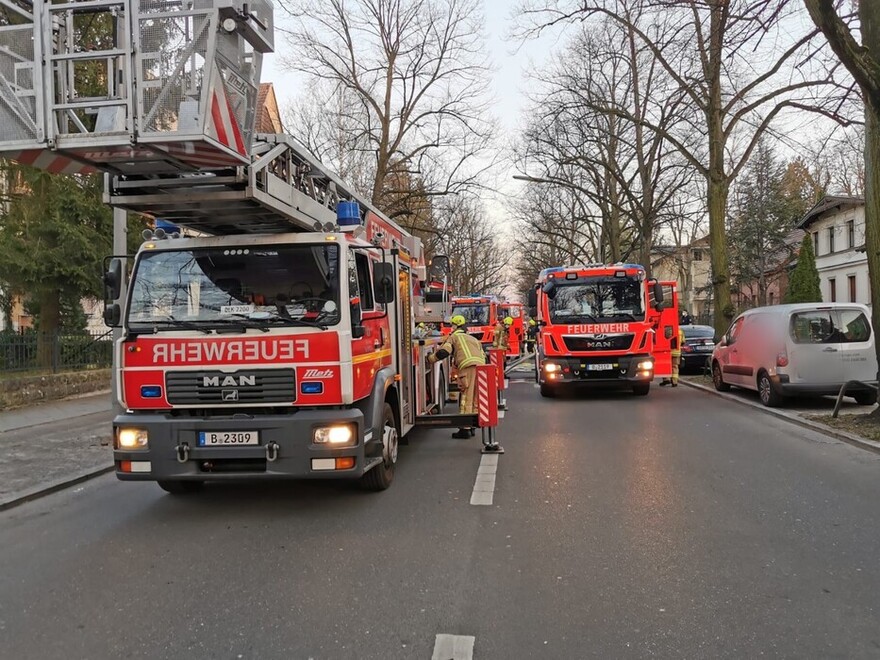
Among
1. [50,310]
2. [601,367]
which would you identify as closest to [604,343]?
[601,367]

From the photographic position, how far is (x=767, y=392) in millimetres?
12180

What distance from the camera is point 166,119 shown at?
16.5 feet

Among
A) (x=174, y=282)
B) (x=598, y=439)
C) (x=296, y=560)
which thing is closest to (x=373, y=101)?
(x=598, y=439)

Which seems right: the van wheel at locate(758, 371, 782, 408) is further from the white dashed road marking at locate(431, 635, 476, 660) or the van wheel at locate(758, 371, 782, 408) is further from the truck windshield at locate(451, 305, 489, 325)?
the truck windshield at locate(451, 305, 489, 325)

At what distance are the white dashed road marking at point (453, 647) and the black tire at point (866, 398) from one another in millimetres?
10555

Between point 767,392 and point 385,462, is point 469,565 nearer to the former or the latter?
point 385,462

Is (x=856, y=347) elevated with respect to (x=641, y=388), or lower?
elevated

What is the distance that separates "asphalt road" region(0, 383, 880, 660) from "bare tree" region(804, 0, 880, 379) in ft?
11.7

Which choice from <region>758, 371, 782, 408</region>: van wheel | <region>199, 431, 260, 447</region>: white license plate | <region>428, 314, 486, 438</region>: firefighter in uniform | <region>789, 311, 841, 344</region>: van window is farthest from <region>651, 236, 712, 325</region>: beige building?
<region>199, 431, 260, 447</region>: white license plate

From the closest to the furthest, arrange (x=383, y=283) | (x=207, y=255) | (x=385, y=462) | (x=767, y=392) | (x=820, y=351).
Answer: (x=207, y=255) → (x=383, y=283) → (x=385, y=462) → (x=820, y=351) → (x=767, y=392)

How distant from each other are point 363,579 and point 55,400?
37.4 feet

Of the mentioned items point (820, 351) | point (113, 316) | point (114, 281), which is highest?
point (114, 281)

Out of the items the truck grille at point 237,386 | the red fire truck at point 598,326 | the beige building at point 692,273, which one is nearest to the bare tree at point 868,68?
the red fire truck at point 598,326

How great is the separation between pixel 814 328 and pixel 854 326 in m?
0.69
